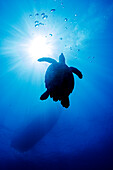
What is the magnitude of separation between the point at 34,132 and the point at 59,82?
27434mm

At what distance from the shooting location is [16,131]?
27438 mm

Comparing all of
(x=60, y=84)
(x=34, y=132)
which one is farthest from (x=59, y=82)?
(x=34, y=132)

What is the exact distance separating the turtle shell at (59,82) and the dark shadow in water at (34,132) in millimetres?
18438

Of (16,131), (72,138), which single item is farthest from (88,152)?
(16,131)

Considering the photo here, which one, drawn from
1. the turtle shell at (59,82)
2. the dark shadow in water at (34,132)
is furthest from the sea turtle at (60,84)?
the dark shadow in water at (34,132)

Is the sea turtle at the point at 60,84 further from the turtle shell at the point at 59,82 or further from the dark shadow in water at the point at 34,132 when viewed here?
the dark shadow in water at the point at 34,132

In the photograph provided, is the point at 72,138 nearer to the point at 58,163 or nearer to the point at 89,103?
the point at 58,163

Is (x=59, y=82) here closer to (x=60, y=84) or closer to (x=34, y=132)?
(x=60, y=84)

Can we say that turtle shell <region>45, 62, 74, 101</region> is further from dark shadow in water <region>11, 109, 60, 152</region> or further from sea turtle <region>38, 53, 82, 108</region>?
dark shadow in water <region>11, 109, 60, 152</region>

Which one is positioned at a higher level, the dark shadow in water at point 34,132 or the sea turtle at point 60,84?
the dark shadow in water at point 34,132

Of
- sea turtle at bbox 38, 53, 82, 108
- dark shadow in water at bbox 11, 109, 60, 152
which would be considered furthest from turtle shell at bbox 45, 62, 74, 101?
dark shadow in water at bbox 11, 109, 60, 152

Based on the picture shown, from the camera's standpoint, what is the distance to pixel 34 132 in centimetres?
2969

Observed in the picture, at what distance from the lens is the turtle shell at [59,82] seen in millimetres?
5117

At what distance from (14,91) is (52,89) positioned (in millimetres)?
12215
